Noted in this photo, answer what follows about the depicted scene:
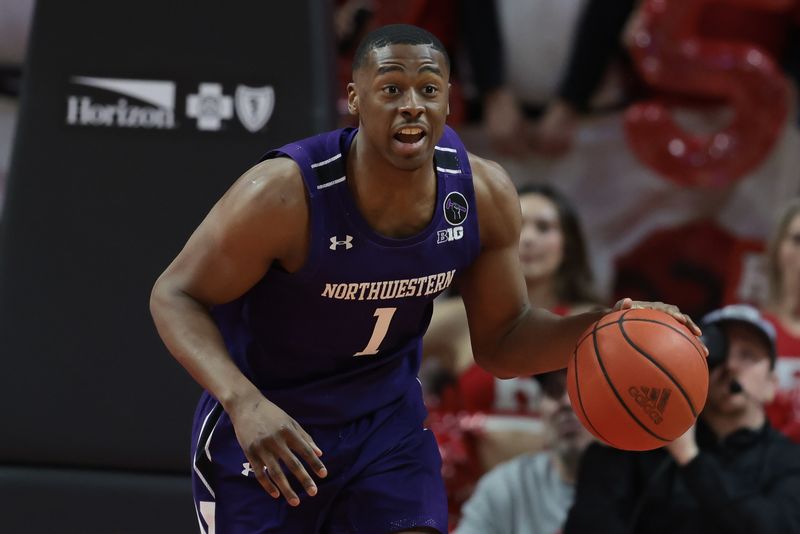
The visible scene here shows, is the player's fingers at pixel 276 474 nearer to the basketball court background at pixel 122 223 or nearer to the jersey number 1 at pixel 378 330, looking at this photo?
the jersey number 1 at pixel 378 330

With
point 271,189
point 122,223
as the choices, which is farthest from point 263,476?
point 122,223

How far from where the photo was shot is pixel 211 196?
158 inches

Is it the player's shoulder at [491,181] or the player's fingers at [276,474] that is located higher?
the player's shoulder at [491,181]

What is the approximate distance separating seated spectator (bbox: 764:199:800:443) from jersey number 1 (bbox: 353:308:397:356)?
94.2 inches

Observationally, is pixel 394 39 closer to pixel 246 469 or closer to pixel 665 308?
pixel 665 308

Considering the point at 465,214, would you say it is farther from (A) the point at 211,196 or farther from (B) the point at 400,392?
(A) the point at 211,196

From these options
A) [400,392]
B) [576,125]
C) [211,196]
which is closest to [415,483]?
[400,392]

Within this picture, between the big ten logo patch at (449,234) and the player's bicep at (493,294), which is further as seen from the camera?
the player's bicep at (493,294)

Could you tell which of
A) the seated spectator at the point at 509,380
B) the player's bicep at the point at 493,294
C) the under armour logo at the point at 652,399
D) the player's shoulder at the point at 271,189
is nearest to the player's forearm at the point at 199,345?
the player's shoulder at the point at 271,189

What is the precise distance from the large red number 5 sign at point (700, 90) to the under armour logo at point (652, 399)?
3057mm

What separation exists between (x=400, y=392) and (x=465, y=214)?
47cm

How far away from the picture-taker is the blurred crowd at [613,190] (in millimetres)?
4512

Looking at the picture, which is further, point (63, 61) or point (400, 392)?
point (63, 61)

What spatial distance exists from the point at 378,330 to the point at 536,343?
403mm
